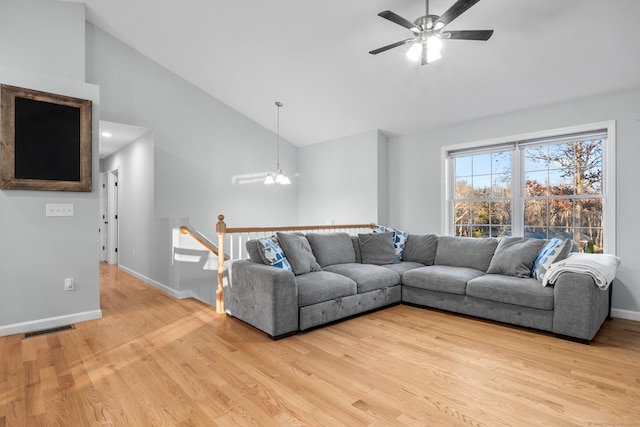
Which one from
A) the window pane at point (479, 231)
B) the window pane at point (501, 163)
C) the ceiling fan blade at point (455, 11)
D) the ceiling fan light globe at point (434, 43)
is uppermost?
the ceiling fan blade at point (455, 11)

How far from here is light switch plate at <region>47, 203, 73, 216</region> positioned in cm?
338

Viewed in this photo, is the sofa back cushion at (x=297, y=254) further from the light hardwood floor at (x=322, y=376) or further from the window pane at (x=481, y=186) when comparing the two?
the window pane at (x=481, y=186)

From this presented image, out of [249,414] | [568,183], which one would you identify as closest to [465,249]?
[568,183]

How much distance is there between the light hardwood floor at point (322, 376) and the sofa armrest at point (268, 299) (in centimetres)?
13

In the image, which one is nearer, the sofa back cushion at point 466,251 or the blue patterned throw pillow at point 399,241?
the sofa back cushion at point 466,251

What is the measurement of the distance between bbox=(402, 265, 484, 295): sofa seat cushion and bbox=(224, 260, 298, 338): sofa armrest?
1.62m

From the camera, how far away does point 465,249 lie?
4.29 meters

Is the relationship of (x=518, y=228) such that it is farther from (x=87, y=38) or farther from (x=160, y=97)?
(x=87, y=38)

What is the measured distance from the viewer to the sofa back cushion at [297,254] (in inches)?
141

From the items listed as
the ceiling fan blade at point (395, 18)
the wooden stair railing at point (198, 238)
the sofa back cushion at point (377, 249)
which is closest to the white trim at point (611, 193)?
the sofa back cushion at point (377, 249)

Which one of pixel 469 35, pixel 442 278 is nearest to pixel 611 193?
pixel 442 278

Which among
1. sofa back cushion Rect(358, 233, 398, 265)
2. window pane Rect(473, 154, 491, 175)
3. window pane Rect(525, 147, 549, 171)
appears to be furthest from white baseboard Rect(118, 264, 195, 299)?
window pane Rect(525, 147, 549, 171)

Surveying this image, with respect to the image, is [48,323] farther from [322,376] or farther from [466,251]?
[466,251]

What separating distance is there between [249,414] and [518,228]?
4.04m
